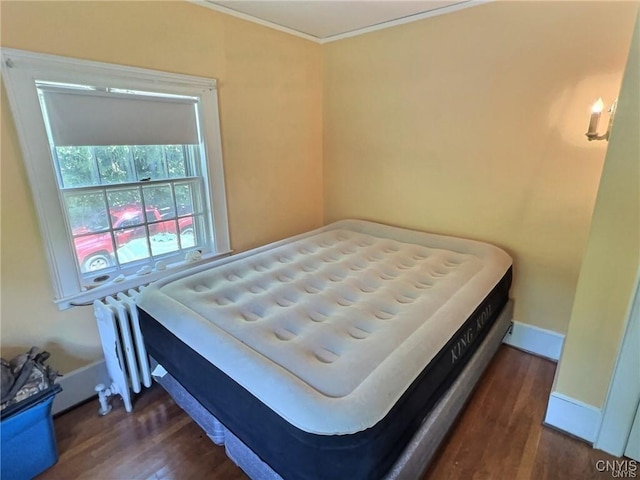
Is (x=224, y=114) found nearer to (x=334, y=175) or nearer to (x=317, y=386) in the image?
(x=334, y=175)

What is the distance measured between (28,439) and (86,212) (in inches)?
44.3

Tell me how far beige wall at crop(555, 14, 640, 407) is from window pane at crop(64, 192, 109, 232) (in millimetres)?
2510

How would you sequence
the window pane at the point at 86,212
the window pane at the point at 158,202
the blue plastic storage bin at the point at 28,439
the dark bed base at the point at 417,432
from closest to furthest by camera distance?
the dark bed base at the point at 417,432 → the blue plastic storage bin at the point at 28,439 → the window pane at the point at 86,212 → the window pane at the point at 158,202

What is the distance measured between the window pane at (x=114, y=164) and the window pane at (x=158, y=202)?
0.44 feet

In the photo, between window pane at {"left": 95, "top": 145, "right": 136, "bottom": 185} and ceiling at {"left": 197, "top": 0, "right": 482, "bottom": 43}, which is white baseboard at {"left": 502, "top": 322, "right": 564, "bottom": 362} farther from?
window pane at {"left": 95, "top": 145, "right": 136, "bottom": 185}

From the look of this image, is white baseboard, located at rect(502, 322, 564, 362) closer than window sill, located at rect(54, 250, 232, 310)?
No

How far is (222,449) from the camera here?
1655 mm

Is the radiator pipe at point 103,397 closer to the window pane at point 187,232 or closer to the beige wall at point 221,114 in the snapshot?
the beige wall at point 221,114

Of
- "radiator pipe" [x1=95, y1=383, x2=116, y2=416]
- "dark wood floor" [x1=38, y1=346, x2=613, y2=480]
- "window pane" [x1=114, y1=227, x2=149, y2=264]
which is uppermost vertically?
"window pane" [x1=114, y1=227, x2=149, y2=264]

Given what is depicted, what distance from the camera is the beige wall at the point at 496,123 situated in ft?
6.35

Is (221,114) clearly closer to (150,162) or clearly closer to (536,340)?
(150,162)

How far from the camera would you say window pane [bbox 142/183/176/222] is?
215 cm

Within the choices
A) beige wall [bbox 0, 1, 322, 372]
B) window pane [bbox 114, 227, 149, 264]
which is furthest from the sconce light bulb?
window pane [bbox 114, 227, 149, 264]

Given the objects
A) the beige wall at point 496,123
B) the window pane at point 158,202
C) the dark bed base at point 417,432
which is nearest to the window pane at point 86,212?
the window pane at point 158,202
